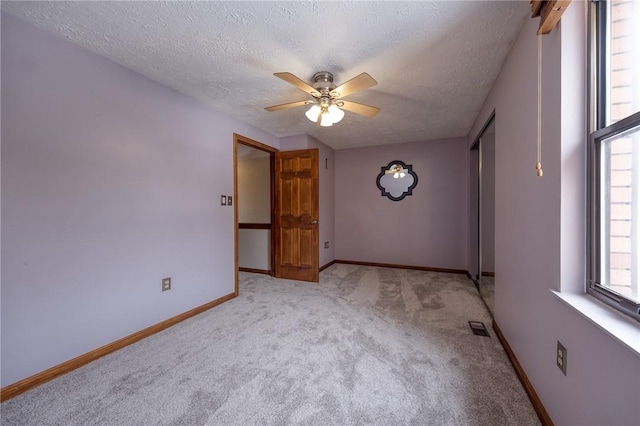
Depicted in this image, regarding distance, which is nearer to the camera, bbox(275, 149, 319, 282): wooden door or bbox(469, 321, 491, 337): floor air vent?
bbox(469, 321, 491, 337): floor air vent

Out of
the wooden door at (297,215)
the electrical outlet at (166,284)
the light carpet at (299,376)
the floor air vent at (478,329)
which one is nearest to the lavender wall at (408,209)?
the wooden door at (297,215)

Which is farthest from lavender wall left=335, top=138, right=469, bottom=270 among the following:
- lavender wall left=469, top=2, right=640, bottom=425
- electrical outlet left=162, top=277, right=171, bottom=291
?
electrical outlet left=162, top=277, right=171, bottom=291

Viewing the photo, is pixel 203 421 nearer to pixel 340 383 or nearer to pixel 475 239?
pixel 340 383

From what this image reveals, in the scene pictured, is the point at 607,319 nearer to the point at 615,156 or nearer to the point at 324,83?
the point at 615,156

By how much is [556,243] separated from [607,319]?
0.38 meters

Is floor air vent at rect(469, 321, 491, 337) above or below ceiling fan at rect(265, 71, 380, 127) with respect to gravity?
below

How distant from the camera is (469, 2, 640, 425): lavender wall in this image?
2.86 ft

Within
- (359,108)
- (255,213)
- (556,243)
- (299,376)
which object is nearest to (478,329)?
(556,243)

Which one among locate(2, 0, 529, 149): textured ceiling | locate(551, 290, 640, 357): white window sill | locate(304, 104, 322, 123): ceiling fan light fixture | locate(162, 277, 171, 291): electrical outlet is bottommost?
locate(162, 277, 171, 291): electrical outlet

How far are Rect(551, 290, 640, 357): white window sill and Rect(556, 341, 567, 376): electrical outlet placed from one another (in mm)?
243

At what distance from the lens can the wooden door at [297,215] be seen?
12.1 feet

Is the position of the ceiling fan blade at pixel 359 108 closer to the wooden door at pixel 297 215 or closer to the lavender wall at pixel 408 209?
the wooden door at pixel 297 215

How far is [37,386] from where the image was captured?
152cm

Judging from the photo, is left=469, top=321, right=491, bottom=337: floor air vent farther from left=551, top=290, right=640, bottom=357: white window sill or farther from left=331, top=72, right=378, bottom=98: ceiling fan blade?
left=331, top=72, right=378, bottom=98: ceiling fan blade
